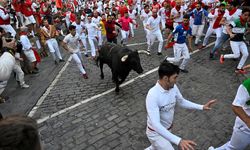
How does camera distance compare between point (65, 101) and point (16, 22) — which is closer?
point (65, 101)

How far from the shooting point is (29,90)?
959 cm

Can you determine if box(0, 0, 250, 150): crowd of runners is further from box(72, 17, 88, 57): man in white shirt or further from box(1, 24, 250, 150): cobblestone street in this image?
box(1, 24, 250, 150): cobblestone street

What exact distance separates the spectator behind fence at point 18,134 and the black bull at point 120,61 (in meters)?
6.44

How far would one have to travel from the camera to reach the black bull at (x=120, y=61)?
830cm

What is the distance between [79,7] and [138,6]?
18.4 feet

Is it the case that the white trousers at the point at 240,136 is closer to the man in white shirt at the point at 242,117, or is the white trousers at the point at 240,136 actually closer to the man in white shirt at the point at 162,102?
the man in white shirt at the point at 242,117

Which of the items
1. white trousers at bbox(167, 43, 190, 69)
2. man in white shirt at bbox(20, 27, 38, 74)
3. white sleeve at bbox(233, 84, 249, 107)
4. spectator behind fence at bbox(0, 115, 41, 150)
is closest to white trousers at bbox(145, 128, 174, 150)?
white sleeve at bbox(233, 84, 249, 107)

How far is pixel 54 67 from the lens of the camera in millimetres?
11883

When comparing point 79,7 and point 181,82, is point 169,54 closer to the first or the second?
point 181,82

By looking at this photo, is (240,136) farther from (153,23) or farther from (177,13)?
(177,13)

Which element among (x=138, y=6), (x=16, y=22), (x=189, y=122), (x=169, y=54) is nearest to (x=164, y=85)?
(x=189, y=122)

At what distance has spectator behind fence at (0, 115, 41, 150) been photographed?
1748 mm

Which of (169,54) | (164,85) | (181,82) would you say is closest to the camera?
(164,85)

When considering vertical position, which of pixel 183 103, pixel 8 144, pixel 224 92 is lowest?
pixel 224 92
